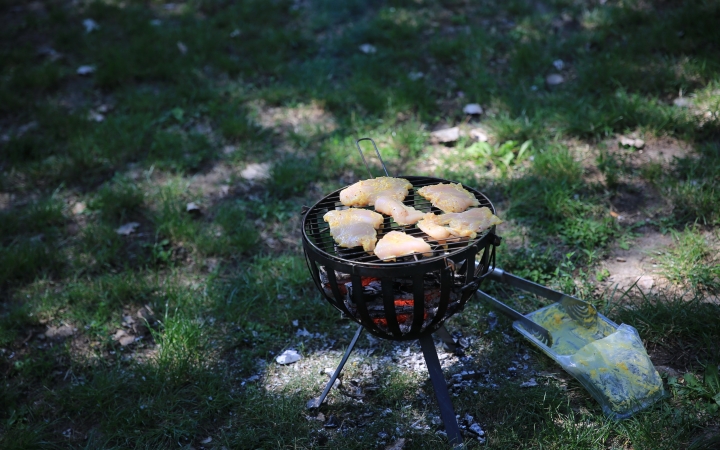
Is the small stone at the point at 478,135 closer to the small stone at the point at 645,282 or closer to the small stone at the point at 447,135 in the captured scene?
the small stone at the point at 447,135

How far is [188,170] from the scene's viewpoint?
464 centimetres

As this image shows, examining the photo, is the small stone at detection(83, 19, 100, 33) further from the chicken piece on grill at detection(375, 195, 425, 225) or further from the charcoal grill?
the chicken piece on grill at detection(375, 195, 425, 225)

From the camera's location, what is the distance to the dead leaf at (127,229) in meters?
4.07

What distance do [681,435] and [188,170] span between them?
12.0 ft

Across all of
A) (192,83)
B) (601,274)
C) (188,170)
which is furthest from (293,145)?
(601,274)

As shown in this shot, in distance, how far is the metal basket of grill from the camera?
7.50ft

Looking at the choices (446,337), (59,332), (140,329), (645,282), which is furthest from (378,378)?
(59,332)

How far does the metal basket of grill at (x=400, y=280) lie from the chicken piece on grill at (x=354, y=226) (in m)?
0.04

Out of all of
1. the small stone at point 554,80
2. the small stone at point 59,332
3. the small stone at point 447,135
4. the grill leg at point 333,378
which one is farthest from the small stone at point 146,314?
the small stone at point 554,80

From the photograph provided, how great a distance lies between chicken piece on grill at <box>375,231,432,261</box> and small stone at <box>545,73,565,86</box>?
3254 millimetres

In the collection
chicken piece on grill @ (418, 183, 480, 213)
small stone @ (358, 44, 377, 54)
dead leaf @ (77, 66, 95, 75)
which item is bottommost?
small stone @ (358, 44, 377, 54)

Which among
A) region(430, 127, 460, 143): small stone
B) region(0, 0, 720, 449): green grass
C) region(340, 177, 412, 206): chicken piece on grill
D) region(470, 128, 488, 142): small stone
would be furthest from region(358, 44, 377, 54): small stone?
region(340, 177, 412, 206): chicken piece on grill

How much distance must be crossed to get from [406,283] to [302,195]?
197cm

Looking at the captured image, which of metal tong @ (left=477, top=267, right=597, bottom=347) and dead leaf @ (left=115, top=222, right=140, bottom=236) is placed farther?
dead leaf @ (left=115, top=222, right=140, bottom=236)
